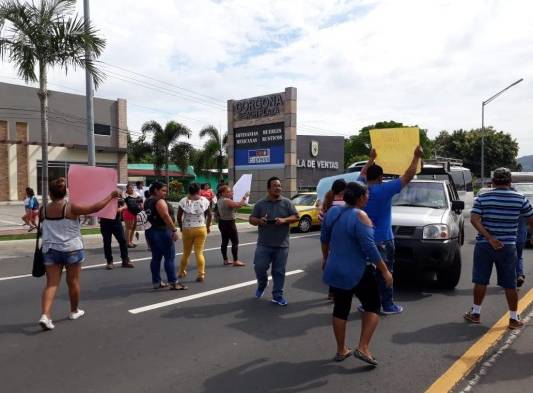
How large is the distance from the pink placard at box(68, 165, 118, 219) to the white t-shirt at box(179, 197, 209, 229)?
6.16 ft

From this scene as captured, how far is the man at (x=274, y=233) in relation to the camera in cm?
596

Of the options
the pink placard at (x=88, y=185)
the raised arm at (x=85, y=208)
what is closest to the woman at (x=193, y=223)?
the pink placard at (x=88, y=185)

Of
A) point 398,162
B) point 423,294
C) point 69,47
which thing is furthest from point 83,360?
point 69,47

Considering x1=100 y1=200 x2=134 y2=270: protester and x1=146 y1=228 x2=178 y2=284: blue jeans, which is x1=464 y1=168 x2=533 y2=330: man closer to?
x1=146 y1=228 x2=178 y2=284: blue jeans

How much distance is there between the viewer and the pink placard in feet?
17.7

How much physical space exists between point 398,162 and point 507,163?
195 ft

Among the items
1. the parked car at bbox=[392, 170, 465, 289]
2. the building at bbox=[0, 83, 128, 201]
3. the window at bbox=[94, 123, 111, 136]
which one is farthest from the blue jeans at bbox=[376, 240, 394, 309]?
the window at bbox=[94, 123, 111, 136]

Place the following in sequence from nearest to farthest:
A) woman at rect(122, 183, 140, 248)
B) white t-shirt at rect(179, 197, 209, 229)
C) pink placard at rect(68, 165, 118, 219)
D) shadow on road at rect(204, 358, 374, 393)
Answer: shadow on road at rect(204, 358, 374, 393), pink placard at rect(68, 165, 118, 219), white t-shirt at rect(179, 197, 209, 229), woman at rect(122, 183, 140, 248)

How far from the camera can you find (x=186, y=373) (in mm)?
3861

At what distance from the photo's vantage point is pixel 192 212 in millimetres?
7305

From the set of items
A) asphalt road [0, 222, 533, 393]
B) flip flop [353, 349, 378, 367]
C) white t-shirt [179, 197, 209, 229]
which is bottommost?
asphalt road [0, 222, 533, 393]

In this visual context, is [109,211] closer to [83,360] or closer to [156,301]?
[156,301]

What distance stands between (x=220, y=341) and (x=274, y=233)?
180 cm

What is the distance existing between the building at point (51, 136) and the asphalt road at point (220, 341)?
26315 millimetres
